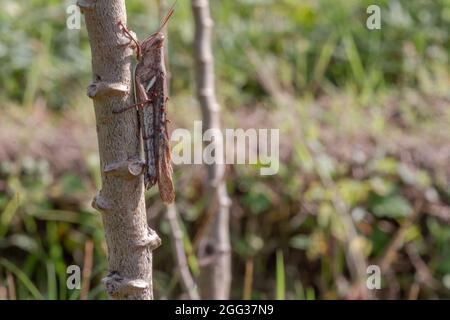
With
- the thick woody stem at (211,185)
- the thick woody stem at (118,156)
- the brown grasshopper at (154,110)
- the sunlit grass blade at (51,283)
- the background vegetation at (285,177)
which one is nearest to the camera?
the thick woody stem at (118,156)

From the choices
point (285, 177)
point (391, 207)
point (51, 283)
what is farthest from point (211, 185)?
point (391, 207)

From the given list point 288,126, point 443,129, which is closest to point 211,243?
point 288,126

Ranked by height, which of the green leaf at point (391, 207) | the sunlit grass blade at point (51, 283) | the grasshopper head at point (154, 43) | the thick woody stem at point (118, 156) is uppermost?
→ the grasshopper head at point (154, 43)

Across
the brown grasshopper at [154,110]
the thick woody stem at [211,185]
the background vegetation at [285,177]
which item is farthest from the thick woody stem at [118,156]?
the background vegetation at [285,177]

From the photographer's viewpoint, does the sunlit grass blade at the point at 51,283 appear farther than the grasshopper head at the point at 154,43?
Yes

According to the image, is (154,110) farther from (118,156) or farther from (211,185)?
(211,185)

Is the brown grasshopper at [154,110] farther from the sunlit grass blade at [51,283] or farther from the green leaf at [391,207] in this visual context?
the green leaf at [391,207]

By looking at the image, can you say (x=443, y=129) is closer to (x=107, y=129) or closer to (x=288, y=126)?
(x=288, y=126)
